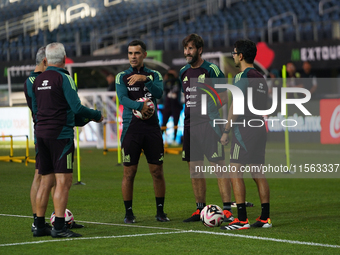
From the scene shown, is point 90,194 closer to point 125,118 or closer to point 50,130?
point 125,118

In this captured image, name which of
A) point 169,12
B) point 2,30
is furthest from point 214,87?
point 2,30

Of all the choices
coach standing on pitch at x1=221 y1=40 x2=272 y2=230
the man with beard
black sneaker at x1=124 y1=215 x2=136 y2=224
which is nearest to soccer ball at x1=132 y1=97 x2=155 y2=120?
the man with beard

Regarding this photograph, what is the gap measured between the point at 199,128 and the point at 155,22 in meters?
23.1

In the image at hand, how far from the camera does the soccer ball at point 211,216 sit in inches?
270

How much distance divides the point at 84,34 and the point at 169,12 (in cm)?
456

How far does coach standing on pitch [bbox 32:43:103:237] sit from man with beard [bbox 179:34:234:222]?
1.64 m

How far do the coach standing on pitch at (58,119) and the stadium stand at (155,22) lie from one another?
644 inches

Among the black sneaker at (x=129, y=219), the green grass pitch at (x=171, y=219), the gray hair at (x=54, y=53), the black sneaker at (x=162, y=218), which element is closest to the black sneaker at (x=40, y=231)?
the green grass pitch at (x=171, y=219)

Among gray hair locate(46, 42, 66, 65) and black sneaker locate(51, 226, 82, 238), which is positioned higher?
gray hair locate(46, 42, 66, 65)

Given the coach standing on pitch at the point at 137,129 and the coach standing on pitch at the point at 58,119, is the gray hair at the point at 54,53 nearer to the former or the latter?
the coach standing on pitch at the point at 58,119

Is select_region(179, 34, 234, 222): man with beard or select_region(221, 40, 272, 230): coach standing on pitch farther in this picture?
select_region(179, 34, 234, 222): man with beard

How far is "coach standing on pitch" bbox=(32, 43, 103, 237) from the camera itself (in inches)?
241

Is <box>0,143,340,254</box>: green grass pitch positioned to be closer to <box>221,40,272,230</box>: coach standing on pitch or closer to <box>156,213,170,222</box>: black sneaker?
<box>156,213,170,222</box>: black sneaker

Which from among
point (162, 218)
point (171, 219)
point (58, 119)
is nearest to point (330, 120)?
point (171, 219)
